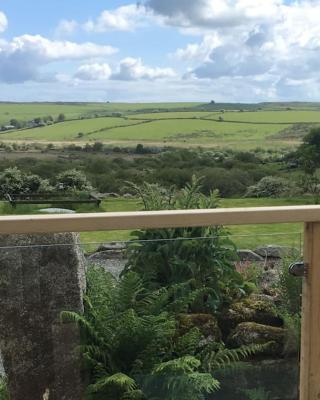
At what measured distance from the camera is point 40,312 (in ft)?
6.98

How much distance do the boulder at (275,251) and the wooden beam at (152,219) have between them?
6.4 inches

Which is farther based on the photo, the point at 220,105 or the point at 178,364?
the point at 220,105

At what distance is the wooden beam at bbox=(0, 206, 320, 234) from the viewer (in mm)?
2025

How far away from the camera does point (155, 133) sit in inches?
1419

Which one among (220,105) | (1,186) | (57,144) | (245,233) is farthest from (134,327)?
(220,105)

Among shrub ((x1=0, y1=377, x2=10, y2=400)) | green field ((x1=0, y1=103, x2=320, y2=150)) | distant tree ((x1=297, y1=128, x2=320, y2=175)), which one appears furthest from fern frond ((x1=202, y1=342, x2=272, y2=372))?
green field ((x1=0, y1=103, x2=320, y2=150))

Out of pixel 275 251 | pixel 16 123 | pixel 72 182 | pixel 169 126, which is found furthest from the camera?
pixel 169 126

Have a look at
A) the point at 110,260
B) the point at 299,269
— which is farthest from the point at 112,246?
the point at 299,269

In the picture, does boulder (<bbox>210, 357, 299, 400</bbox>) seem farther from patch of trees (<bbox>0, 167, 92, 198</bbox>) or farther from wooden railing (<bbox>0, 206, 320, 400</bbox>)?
patch of trees (<bbox>0, 167, 92, 198</bbox>)

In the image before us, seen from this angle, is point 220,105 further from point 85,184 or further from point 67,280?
point 67,280

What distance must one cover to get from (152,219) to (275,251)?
627 millimetres

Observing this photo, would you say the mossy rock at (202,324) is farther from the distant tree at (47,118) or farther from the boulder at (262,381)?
the distant tree at (47,118)

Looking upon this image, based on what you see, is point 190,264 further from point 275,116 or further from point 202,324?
point 275,116

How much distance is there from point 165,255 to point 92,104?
142ft
